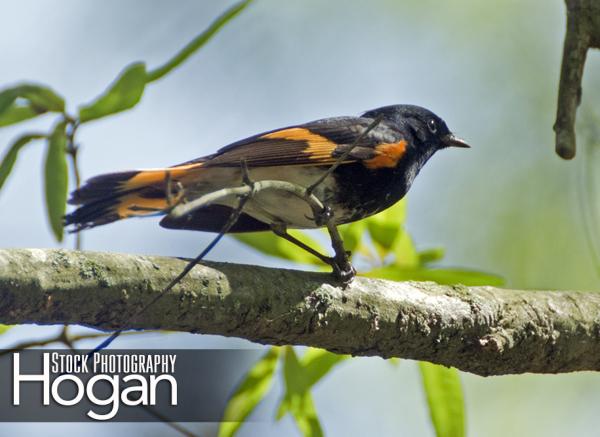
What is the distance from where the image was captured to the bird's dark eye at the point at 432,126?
3730 mm

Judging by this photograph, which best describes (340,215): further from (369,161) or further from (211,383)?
(211,383)

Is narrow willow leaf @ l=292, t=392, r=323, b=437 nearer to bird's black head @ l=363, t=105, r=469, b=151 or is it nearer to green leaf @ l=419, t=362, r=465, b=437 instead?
green leaf @ l=419, t=362, r=465, b=437

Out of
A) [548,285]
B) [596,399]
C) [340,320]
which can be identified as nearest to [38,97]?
[340,320]

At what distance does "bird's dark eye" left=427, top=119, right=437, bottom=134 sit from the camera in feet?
12.2

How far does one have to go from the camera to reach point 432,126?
3.75m

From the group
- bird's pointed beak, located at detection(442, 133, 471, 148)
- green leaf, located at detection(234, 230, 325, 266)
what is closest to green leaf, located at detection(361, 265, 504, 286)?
green leaf, located at detection(234, 230, 325, 266)

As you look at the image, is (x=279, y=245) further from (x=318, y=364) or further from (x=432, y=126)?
(x=432, y=126)

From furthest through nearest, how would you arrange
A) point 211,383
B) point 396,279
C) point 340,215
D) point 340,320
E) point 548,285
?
point 548,285, point 211,383, point 340,215, point 396,279, point 340,320

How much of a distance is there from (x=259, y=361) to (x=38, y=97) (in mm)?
1061

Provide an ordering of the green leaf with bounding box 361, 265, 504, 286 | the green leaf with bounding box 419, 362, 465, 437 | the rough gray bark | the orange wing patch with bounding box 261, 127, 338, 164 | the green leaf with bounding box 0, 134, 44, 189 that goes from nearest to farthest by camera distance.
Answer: the rough gray bark
the green leaf with bounding box 0, 134, 44, 189
the green leaf with bounding box 419, 362, 465, 437
the green leaf with bounding box 361, 265, 504, 286
the orange wing patch with bounding box 261, 127, 338, 164

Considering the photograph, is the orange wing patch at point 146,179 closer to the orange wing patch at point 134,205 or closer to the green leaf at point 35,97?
the orange wing patch at point 134,205

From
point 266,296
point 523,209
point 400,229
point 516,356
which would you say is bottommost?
point 516,356

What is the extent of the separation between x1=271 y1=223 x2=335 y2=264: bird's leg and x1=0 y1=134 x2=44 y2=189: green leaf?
920 mm

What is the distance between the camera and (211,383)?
133 inches
